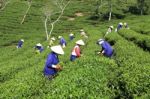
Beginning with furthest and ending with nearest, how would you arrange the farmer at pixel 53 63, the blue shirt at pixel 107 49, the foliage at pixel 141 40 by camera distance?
1. the foliage at pixel 141 40
2. the blue shirt at pixel 107 49
3. the farmer at pixel 53 63

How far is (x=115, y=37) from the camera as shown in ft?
130

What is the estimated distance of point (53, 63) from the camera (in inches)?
774

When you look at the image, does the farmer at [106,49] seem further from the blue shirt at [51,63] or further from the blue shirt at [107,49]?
the blue shirt at [51,63]

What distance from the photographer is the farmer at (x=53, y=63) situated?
64.0 feet

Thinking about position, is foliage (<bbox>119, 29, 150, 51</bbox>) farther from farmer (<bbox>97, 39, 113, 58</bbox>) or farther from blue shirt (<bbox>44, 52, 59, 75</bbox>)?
blue shirt (<bbox>44, 52, 59, 75</bbox>)

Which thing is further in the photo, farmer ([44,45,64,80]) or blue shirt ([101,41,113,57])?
blue shirt ([101,41,113,57])

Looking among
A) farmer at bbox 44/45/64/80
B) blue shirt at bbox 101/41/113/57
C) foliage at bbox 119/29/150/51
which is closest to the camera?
farmer at bbox 44/45/64/80

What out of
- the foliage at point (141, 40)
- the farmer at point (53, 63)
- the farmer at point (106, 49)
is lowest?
the foliage at point (141, 40)

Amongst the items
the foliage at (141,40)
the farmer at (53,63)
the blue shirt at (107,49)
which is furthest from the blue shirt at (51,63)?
the foliage at (141,40)

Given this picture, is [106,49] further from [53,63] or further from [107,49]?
[53,63]

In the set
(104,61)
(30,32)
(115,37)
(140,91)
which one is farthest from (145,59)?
(30,32)

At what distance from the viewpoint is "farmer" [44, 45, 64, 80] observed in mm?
19500

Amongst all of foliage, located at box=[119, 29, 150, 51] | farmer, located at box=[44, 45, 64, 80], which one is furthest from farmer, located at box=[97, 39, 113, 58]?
foliage, located at box=[119, 29, 150, 51]

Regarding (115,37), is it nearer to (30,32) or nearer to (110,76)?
(110,76)
